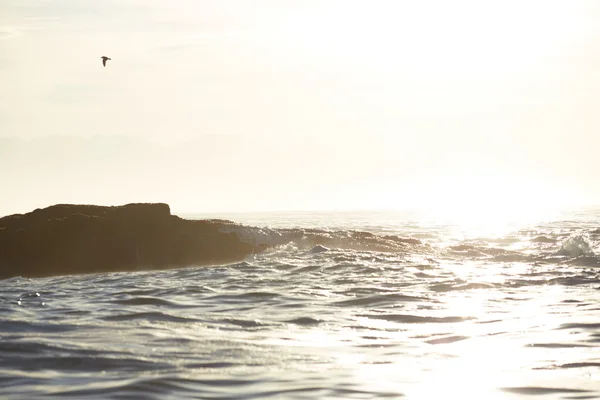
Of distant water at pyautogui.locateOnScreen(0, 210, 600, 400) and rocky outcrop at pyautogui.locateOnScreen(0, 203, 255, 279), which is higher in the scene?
rocky outcrop at pyautogui.locateOnScreen(0, 203, 255, 279)

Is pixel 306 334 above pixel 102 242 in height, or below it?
below

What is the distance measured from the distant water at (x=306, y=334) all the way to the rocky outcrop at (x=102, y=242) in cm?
188

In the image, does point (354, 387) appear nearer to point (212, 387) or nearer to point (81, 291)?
point (212, 387)

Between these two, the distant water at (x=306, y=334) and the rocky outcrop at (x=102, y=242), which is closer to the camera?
the distant water at (x=306, y=334)

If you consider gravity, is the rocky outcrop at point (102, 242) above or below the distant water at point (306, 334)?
above

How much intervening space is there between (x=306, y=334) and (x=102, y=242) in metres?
13.3

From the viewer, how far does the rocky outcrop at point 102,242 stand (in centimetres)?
2288

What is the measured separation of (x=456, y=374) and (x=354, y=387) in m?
1.23

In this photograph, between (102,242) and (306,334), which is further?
(102,242)

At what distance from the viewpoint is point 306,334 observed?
11570 mm

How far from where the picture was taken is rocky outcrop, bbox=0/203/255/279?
2288 centimetres

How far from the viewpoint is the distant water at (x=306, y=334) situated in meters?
8.24

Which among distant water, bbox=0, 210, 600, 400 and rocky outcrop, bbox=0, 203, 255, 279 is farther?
rocky outcrop, bbox=0, 203, 255, 279

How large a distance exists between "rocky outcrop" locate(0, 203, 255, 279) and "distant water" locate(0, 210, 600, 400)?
1.88 m
